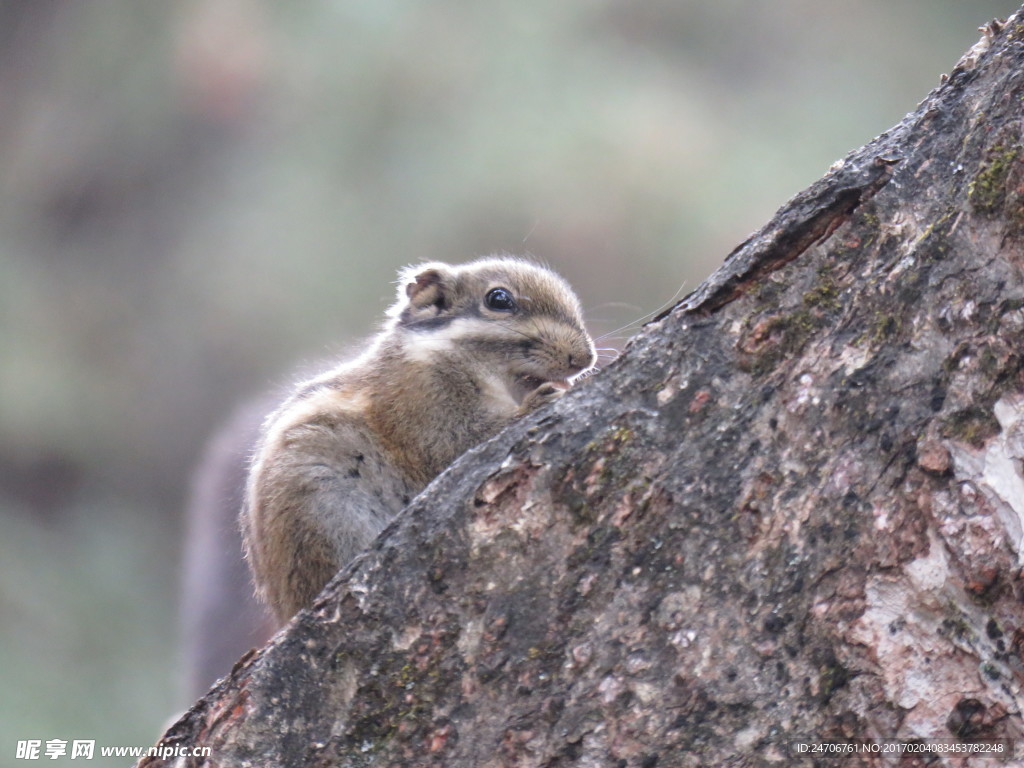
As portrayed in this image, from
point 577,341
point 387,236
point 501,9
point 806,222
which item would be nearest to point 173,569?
point 387,236

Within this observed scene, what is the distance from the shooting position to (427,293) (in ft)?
10.3

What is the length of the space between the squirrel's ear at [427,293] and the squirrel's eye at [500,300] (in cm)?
14

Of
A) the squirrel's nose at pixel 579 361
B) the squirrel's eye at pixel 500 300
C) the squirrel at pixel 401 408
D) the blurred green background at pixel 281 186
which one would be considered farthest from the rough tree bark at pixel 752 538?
the blurred green background at pixel 281 186

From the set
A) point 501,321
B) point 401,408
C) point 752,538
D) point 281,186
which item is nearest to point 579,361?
point 501,321

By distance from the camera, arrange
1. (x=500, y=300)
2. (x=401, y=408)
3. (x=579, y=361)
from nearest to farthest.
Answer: (x=401, y=408) → (x=579, y=361) → (x=500, y=300)

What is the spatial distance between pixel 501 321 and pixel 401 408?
424 mm

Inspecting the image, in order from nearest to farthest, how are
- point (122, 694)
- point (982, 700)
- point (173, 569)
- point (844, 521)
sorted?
point (982, 700), point (844, 521), point (122, 694), point (173, 569)

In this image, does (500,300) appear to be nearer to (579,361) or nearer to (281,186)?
(579,361)

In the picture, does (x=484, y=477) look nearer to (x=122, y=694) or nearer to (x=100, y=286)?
(x=122, y=694)

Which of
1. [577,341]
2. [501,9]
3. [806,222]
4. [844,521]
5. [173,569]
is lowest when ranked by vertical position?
[844,521]

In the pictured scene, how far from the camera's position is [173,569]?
821 cm

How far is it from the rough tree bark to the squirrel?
0.50 m

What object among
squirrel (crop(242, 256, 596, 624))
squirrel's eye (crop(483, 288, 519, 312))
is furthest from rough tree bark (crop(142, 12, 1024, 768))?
squirrel's eye (crop(483, 288, 519, 312))

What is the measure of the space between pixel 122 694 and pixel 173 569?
989 mm
